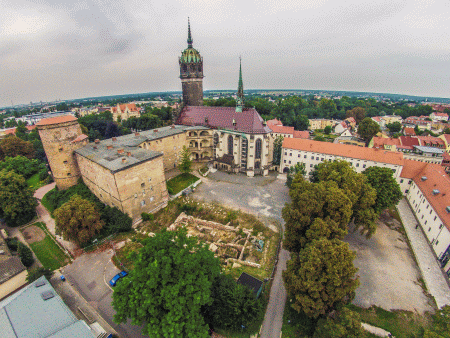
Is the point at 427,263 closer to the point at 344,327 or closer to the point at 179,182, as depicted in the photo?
the point at 344,327

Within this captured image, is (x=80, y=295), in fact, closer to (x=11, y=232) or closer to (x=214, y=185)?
(x=11, y=232)

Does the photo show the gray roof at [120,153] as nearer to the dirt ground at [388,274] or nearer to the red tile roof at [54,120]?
the red tile roof at [54,120]

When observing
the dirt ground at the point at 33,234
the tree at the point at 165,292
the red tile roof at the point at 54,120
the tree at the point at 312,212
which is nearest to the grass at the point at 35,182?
the dirt ground at the point at 33,234

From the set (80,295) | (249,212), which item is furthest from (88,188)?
(249,212)

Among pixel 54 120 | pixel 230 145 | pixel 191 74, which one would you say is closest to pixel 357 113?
pixel 230 145

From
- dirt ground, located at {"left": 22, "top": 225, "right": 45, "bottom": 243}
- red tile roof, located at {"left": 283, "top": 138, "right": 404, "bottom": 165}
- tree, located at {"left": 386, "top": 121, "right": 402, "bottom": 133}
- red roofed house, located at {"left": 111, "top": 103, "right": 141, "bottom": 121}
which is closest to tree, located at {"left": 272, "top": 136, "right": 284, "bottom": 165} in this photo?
red tile roof, located at {"left": 283, "top": 138, "right": 404, "bottom": 165}

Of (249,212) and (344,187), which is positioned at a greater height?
(344,187)
